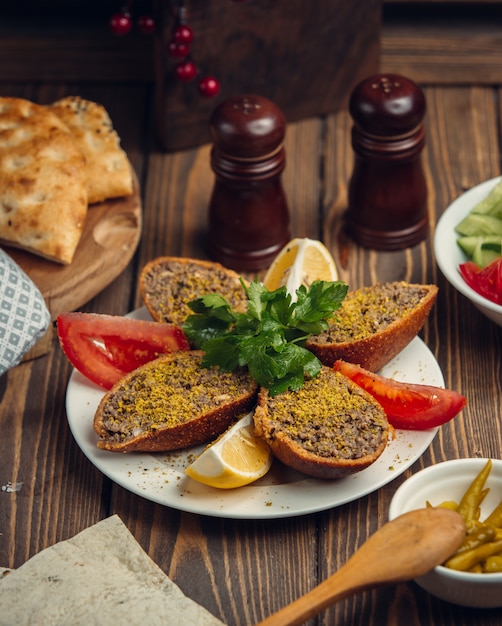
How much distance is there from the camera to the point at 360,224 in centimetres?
333

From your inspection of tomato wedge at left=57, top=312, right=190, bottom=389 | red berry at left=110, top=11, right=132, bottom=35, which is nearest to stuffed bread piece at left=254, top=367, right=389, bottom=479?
tomato wedge at left=57, top=312, right=190, bottom=389

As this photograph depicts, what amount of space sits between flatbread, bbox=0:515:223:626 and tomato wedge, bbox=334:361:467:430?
71 cm

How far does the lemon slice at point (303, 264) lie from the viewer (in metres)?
2.80

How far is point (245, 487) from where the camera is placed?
238cm

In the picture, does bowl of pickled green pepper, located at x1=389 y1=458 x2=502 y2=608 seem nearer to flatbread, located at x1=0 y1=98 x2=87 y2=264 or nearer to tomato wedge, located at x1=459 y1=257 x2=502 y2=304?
tomato wedge, located at x1=459 y1=257 x2=502 y2=304

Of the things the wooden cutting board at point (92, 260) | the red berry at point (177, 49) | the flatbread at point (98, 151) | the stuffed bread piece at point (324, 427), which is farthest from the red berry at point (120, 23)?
the stuffed bread piece at point (324, 427)

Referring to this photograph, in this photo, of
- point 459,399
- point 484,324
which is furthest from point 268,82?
point 459,399

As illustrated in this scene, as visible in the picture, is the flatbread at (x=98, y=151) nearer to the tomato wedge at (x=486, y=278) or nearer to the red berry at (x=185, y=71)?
the red berry at (x=185, y=71)

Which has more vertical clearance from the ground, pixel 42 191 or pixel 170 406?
pixel 42 191

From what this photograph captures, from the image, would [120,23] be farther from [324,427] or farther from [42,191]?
[324,427]

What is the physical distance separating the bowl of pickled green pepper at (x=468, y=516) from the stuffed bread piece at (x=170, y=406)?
506 millimetres

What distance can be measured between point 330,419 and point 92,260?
1.04m

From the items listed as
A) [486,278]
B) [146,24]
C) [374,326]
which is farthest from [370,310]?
[146,24]

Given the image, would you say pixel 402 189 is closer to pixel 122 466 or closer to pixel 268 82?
pixel 268 82
